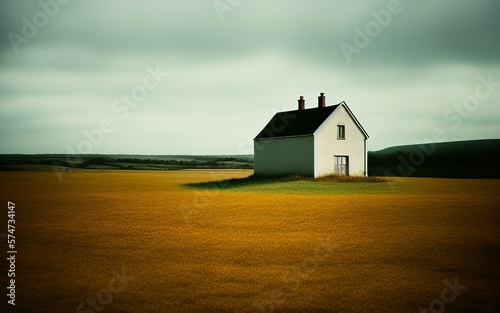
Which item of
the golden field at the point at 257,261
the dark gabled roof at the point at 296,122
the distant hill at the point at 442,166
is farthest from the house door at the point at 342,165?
the golden field at the point at 257,261

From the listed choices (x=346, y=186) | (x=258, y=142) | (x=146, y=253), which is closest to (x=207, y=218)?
(x=146, y=253)

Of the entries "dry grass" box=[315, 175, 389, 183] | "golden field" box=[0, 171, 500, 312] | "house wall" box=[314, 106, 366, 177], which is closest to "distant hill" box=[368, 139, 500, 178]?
"house wall" box=[314, 106, 366, 177]

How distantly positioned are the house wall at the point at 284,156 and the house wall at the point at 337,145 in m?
0.82

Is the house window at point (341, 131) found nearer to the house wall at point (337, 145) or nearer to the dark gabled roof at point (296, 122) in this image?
the house wall at point (337, 145)

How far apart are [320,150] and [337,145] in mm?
2401

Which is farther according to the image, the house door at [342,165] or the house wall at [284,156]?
the house door at [342,165]

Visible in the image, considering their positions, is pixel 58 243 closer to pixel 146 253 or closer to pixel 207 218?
pixel 146 253

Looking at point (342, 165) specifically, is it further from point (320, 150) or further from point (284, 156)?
point (284, 156)


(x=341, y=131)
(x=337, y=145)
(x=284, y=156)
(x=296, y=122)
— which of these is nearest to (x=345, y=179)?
(x=337, y=145)

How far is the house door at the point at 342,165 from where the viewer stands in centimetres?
3388

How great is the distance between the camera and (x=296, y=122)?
3656cm

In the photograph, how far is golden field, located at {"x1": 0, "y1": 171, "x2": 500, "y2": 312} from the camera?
19.1ft

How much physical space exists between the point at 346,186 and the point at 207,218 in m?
16.0

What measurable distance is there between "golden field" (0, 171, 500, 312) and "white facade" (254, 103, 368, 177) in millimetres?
17738
